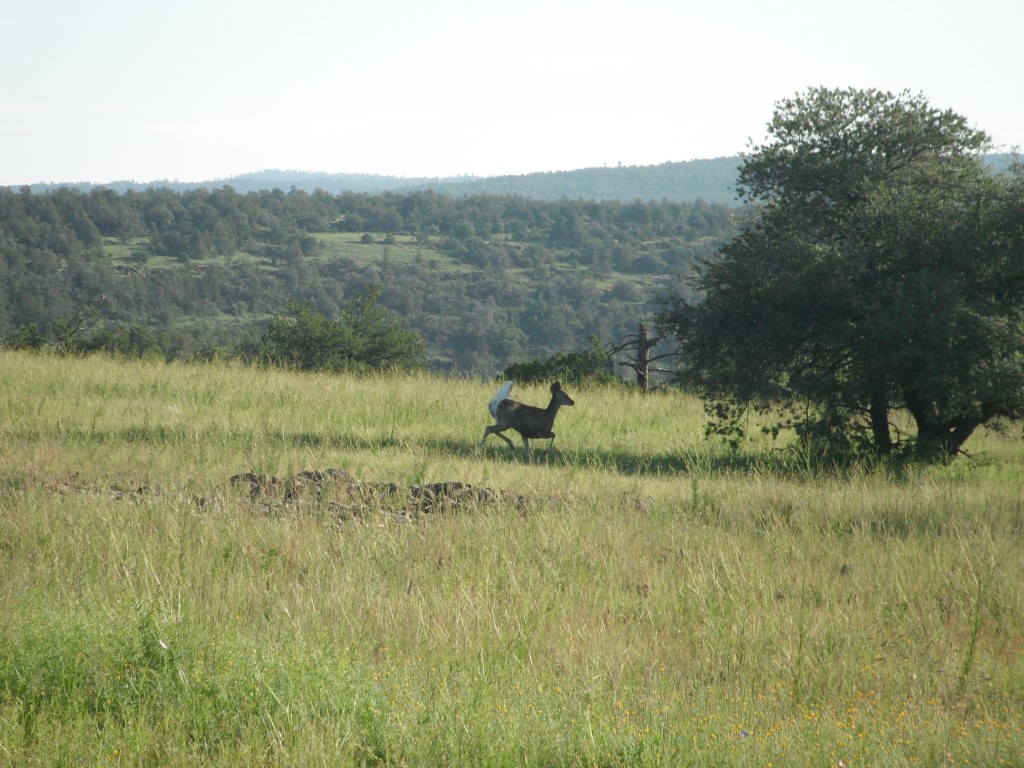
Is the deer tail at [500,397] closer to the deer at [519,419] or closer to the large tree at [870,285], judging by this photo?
the deer at [519,419]

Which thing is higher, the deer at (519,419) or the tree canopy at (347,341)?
the deer at (519,419)

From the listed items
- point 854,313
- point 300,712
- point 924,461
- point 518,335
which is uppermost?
point 854,313

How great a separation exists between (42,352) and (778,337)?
14079mm

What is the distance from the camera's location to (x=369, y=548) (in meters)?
7.16

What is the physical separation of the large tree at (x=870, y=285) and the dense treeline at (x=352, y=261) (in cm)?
3457

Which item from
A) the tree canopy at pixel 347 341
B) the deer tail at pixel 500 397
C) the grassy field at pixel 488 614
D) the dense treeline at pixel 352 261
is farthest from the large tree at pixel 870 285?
the dense treeline at pixel 352 261

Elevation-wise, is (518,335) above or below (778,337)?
below

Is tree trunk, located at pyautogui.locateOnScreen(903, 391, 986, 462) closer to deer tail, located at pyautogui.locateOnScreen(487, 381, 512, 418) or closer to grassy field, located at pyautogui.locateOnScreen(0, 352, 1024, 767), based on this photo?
grassy field, located at pyautogui.locateOnScreen(0, 352, 1024, 767)

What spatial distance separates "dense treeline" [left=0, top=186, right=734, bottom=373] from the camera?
215 ft

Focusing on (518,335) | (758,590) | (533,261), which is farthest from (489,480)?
(533,261)

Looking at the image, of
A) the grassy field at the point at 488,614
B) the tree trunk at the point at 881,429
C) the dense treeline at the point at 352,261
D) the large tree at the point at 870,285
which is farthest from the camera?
the dense treeline at the point at 352,261

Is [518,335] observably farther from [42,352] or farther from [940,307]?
[940,307]

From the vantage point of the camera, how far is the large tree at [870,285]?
11.7 m

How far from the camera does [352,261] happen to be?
87.2m
